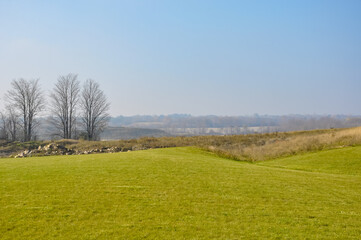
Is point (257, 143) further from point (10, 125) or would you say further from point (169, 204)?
point (10, 125)

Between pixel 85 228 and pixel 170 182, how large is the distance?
421cm

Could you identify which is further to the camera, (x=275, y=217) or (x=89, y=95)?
(x=89, y=95)

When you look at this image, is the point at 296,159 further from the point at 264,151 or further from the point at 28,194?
the point at 28,194

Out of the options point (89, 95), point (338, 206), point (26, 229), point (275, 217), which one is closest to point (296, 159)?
point (338, 206)

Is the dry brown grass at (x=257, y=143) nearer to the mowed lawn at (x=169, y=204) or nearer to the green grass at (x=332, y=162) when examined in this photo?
the green grass at (x=332, y=162)

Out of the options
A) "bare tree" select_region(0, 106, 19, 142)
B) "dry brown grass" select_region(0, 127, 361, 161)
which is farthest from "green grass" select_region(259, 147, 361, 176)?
"bare tree" select_region(0, 106, 19, 142)

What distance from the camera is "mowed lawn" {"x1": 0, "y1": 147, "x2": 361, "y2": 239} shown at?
21.6 ft

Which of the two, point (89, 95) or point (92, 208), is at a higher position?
point (89, 95)

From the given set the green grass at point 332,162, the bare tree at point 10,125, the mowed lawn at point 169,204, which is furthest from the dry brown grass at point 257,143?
the bare tree at point 10,125

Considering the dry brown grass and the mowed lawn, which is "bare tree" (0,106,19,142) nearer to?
the dry brown grass

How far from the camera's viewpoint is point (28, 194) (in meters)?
8.85

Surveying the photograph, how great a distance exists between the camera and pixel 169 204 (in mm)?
8188

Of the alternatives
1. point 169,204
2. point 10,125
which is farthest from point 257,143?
point 10,125

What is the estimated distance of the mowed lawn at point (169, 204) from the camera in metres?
6.59
